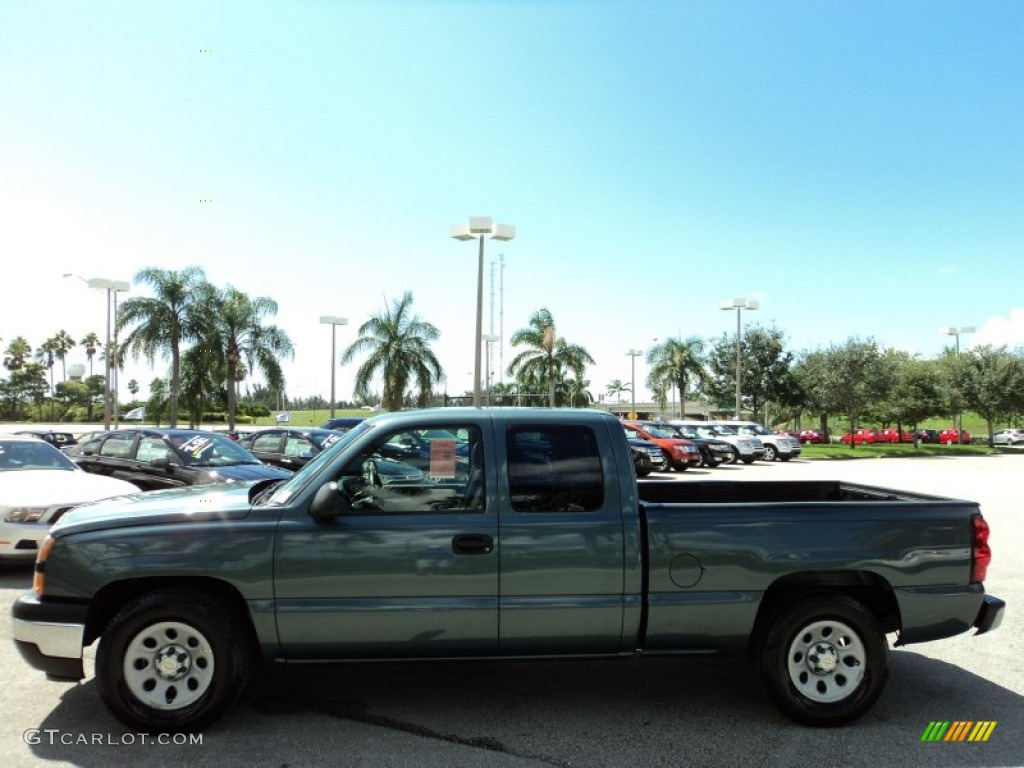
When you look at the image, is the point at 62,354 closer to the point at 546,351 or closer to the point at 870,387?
the point at 546,351

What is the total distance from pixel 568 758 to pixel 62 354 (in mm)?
120398

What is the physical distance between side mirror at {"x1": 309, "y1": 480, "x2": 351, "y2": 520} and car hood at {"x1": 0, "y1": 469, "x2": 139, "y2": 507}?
449cm

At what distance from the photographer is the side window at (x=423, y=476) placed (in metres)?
3.98

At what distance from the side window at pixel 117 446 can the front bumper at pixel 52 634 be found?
26.1 feet

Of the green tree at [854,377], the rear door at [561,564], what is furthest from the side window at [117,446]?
the green tree at [854,377]

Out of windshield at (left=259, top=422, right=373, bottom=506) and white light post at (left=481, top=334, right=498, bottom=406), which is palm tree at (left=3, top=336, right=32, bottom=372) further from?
windshield at (left=259, top=422, right=373, bottom=506)

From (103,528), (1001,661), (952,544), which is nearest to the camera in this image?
(103,528)

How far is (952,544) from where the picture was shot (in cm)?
415

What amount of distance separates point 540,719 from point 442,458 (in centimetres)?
160

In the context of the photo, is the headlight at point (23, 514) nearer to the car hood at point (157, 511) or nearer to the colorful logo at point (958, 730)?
the car hood at point (157, 511)

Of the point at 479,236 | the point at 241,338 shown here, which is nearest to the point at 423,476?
the point at 479,236

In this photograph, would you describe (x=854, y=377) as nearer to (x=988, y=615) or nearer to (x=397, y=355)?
(x=397, y=355)

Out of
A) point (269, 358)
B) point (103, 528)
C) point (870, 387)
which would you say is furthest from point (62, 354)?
point (103, 528)

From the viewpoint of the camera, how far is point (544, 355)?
1556 inches
